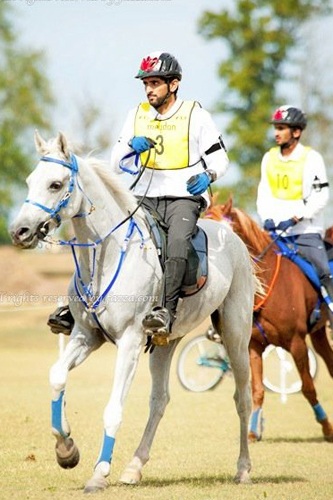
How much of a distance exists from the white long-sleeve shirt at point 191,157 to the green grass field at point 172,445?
90.6 inches

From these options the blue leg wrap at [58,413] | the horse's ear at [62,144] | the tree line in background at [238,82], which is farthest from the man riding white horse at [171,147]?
the tree line in background at [238,82]

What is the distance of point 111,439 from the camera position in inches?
314

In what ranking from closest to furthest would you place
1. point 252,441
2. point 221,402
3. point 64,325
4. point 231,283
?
1. point 64,325
2. point 231,283
3. point 252,441
4. point 221,402

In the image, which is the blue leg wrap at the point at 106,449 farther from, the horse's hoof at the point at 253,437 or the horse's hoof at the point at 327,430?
the horse's hoof at the point at 327,430

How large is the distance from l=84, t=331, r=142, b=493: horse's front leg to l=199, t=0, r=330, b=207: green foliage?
3423 cm

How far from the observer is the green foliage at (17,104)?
4303 centimetres

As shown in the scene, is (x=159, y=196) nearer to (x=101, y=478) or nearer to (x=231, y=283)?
(x=231, y=283)

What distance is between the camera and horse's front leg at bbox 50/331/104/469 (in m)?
8.11

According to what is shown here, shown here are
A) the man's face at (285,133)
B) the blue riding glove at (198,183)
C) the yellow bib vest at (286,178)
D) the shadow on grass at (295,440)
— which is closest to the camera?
the blue riding glove at (198,183)

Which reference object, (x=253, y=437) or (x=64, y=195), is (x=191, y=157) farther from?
(x=253, y=437)

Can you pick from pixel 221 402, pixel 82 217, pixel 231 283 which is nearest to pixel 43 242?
pixel 82 217

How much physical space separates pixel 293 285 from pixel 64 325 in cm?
451

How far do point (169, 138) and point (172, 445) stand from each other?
12.4 ft

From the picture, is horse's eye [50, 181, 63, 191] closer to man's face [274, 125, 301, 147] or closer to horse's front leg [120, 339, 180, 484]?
horse's front leg [120, 339, 180, 484]
